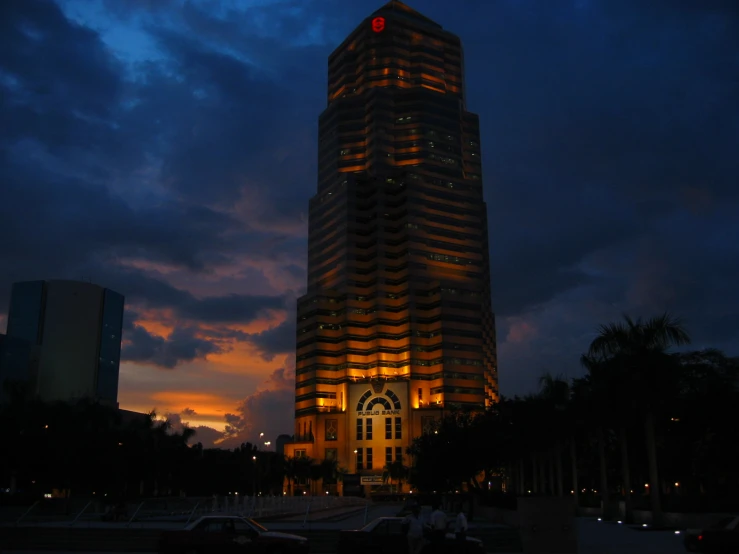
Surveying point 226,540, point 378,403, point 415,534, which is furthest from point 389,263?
point 415,534

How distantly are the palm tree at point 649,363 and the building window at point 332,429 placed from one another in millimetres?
131049

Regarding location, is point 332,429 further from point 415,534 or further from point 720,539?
point 415,534

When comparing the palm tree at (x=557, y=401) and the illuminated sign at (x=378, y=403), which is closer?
the palm tree at (x=557, y=401)

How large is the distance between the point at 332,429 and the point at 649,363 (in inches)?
5271

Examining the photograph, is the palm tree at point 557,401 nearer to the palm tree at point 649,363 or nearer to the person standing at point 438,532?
the palm tree at point 649,363

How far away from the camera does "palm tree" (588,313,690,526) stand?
1563 inches

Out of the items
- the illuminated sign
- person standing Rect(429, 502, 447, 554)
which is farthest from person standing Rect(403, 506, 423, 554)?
the illuminated sign

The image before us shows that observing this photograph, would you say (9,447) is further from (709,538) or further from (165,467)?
(709,538)

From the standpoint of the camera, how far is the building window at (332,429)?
550ft

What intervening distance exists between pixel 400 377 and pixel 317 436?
2373 cm

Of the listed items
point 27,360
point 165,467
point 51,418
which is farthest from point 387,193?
point 51,418

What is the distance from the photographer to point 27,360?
15875 centimetres

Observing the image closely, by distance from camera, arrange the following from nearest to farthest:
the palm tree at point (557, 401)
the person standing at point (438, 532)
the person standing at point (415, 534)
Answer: the person standing at point (415, 534) → the person standing at point (438, 532) → the palm tree at point (557, 401)

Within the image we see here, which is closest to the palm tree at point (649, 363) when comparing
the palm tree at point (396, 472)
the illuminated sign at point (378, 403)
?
the palm tree at point (396, 472)
